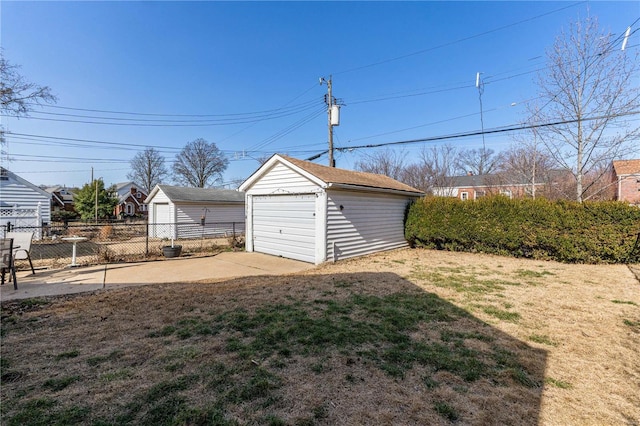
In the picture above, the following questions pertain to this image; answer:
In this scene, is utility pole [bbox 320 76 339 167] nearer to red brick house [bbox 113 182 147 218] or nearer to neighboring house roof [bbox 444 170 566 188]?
neighboring house roof [bbox 444 170 566 188]

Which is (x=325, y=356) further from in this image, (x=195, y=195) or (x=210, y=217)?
(x=195, y=195)

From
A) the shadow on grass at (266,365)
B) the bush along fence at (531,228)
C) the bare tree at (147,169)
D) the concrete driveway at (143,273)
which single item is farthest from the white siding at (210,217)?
the bare tree at (147,169)

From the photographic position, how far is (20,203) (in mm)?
14523

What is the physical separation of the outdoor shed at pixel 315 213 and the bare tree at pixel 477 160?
29611mm

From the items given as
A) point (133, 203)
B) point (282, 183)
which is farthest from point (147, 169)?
point (282, 183)

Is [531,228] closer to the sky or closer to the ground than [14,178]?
closer to the ground

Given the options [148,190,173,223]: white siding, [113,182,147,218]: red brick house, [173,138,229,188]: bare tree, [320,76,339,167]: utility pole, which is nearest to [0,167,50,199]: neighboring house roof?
[148,190,173,223]: white siding

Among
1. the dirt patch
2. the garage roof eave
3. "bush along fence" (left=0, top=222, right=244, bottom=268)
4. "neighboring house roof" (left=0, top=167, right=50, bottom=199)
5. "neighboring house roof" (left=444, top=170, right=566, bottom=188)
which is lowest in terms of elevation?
the dirt patch

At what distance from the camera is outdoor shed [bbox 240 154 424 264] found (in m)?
8.16

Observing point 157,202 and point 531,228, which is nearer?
point 531,228

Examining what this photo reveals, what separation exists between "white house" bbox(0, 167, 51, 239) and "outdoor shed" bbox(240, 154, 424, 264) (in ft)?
40.1

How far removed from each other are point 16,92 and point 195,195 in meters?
8.18

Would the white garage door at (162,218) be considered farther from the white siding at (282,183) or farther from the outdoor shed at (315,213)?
the white siding at (282,183)

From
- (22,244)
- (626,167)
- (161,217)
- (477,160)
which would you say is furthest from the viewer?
(477,160)
